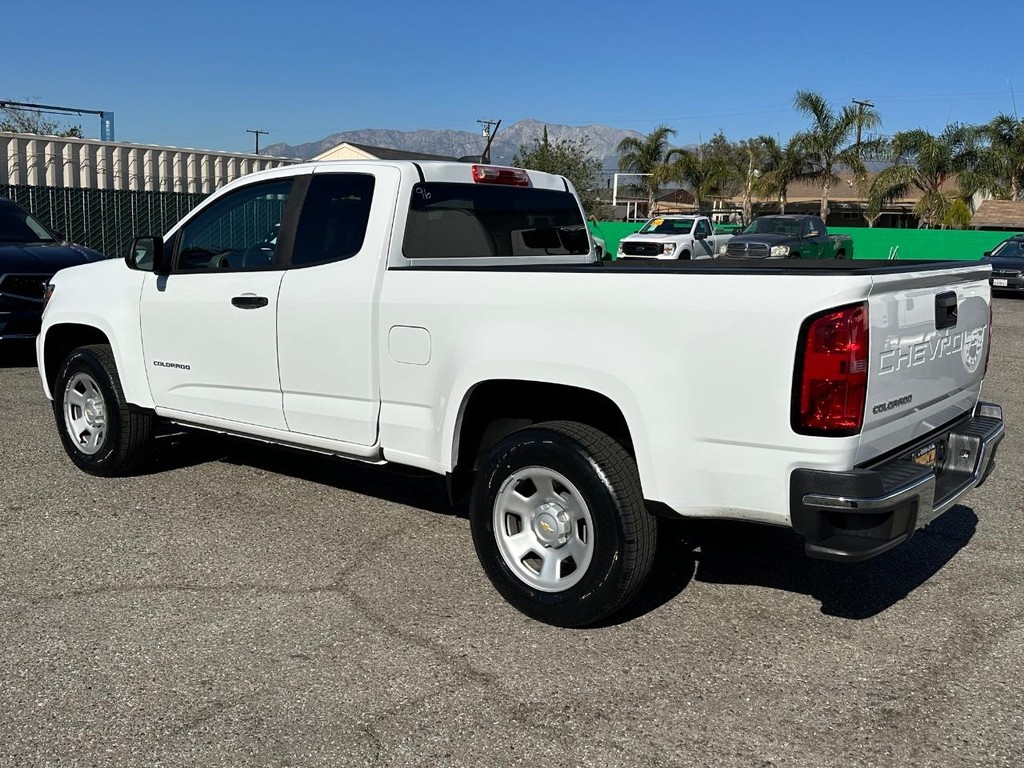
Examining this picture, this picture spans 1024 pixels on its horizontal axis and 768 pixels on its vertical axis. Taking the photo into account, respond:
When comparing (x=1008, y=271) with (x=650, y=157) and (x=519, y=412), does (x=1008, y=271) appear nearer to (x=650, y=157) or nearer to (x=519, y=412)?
(x=519, y=412)

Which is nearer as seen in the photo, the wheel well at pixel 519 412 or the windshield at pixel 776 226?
the wheel well at pixel 519 412

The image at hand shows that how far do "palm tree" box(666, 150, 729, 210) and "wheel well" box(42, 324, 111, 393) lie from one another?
50.3 metres

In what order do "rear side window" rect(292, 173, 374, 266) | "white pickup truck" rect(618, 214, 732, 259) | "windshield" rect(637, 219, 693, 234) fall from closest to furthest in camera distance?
1. "rear side window" rect(292, 173, 374, 266)
2. "white pickup truck" rect(618, 214, 732, 259)
3. "windshield" rect(637, 219, 693, 234)

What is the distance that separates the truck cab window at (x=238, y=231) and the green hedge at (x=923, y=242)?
31.6m

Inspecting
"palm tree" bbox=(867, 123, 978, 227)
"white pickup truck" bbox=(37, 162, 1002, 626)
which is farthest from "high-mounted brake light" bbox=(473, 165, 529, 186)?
"palm tree" bbox=(867, 123, 978, 227)

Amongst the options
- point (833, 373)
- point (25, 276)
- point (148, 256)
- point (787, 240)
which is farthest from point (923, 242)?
point (833, 373)

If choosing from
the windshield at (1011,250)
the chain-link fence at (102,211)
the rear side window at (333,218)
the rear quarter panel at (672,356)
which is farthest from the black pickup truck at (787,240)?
the rear quarter panel at (672,356)

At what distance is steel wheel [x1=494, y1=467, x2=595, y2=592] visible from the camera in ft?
13.6

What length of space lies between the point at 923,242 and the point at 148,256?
37.5 meters

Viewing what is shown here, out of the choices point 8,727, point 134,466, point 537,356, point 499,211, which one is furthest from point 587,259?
point 8,727

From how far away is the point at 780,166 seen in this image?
4862 centimetres

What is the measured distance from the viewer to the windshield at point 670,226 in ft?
100

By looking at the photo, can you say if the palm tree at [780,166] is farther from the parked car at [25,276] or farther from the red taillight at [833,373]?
the red taillight at [833,373]

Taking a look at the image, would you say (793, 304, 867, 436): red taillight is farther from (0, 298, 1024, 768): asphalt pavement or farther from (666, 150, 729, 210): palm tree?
(666, 150, 729, 210): palm tree
